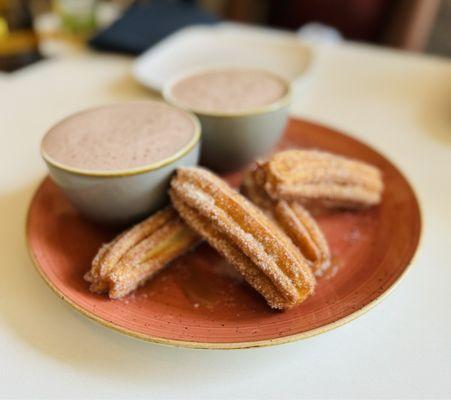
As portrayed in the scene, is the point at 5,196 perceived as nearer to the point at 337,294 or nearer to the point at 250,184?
the point at 250,184

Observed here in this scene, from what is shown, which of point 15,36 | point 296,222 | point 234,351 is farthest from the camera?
point 15,36

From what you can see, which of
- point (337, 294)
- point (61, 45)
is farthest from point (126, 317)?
point (61, 45)

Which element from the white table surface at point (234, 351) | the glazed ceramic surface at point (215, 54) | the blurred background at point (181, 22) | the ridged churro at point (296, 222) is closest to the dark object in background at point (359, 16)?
the blurred background at point (181, 22)

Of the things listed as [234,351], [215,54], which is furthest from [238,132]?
[215,54]

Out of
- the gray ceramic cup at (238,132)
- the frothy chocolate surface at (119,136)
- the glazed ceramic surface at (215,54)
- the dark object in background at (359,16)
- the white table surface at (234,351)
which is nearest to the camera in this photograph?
the white table surface at (234,351)

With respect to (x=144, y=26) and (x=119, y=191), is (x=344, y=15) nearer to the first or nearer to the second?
(x=144, y=26)

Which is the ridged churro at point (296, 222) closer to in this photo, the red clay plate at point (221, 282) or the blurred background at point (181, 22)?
the red clay plate at point (221, 282)
